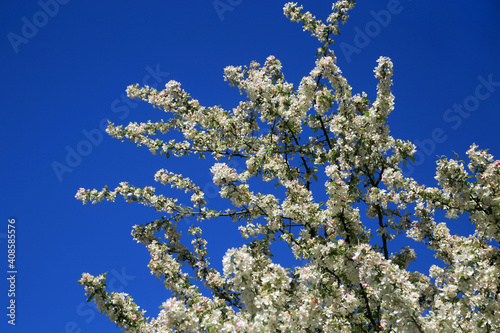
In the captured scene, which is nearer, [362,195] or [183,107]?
[362,195]

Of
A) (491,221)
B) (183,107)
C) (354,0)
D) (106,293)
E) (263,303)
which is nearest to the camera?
(263,303)

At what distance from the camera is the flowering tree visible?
4832 mm

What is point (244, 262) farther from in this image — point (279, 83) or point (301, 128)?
point (279, 83)

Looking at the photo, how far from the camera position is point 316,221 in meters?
6.21

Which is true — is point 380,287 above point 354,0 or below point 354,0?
below

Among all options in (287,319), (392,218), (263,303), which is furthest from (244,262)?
(392,218)

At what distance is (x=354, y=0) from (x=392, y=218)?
4.60 m

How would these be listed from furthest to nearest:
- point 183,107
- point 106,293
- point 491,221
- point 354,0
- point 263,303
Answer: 1. point 183,107
2. point 354,0
3. point 106,293
4. point 491,221
5. point 263,303

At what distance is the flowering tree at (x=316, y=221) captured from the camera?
15.9ft

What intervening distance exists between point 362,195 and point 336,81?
2.19 meters

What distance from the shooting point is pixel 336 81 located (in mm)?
7219

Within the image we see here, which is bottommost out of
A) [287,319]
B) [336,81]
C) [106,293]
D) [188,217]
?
[287,319]

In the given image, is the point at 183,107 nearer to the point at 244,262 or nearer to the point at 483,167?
the point at 244,262

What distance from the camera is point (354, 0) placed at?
809cm
